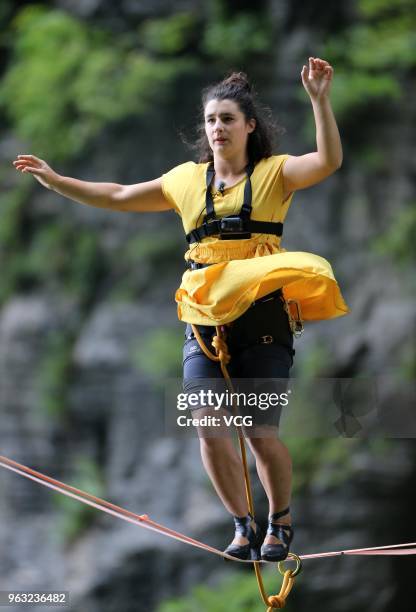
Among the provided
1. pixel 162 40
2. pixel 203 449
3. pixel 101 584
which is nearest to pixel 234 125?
pixel 203 449

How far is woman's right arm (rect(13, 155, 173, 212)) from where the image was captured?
10.5 ft

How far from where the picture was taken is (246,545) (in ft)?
10.1

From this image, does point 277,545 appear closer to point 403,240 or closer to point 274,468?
point 274,468

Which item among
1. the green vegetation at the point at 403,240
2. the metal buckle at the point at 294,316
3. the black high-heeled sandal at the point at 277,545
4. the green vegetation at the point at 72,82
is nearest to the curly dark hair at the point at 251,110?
the metal buckle at the point at 294,316

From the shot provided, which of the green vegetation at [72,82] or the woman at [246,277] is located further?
the green vegetation at [72,82]

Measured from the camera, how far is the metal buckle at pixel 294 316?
310 cm

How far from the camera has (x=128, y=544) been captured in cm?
850

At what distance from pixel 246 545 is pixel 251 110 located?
1304 mm

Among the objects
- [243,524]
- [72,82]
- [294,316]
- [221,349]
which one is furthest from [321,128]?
[72,82]

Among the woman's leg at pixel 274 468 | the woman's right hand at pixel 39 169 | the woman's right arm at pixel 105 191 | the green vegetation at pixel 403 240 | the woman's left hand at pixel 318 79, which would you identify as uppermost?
the green vegetation at pixel 403 240

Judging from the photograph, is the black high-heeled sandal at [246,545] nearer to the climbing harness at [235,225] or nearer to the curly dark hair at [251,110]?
the climbing harness at [235,225]

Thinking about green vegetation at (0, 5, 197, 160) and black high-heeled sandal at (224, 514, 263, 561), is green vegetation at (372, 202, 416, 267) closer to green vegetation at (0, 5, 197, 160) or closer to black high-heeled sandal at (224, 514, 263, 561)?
green vegetation at (0, 5, 197, 160)

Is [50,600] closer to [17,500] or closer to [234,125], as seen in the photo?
[17,500]

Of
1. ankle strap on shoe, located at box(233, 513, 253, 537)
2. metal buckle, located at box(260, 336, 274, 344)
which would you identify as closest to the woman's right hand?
metal buckle, located at box(260, 336, 274, 344)
